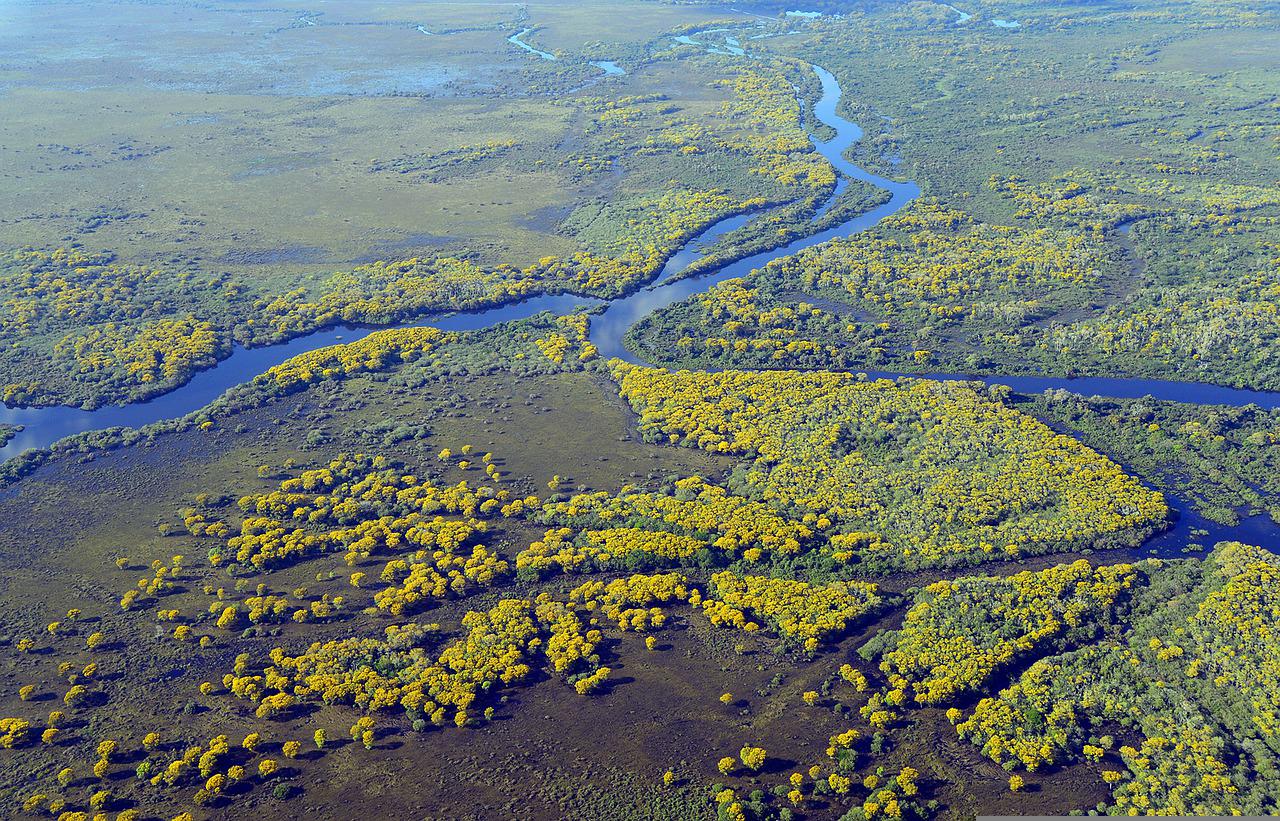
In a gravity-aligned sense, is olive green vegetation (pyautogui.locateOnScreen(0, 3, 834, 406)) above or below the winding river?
above

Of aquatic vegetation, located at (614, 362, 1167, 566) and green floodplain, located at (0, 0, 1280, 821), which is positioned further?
aquatic vegetation, located at (614, 362, 1167, 566)

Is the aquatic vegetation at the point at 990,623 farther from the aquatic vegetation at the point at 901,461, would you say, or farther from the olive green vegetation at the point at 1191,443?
the olive green vegetation at the point at 1191,443

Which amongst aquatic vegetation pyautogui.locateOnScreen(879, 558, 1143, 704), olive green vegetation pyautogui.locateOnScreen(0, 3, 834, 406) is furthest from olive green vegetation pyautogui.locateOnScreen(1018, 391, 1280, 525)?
olive green vegetation pyautogui.locateOnScreen(0, 3, 834, 406)

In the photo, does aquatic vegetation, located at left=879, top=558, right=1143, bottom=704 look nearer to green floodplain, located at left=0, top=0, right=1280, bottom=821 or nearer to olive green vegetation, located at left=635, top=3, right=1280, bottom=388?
green floodplain, located at left=0, top=0, right=1280, bottom=821

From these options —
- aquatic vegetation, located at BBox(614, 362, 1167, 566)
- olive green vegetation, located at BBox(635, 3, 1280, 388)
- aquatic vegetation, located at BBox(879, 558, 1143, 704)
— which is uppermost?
olive green vegetation, located at BBox(635, 3, 1280, 388)

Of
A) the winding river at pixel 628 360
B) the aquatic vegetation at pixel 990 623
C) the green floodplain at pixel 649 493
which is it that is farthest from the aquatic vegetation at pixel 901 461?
the winding river at pixel 628 360

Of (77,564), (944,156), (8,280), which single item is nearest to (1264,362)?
(944,156)

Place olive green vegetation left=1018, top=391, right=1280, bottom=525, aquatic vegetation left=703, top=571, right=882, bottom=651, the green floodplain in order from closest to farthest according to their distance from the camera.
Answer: the green floodplain, aquatic vegetation left=703, top=571, right=882, bottom=651, olive green vegetation left=1018, top=391, right=1280, bottom=525

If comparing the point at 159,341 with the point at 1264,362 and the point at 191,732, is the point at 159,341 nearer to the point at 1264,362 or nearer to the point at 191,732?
the point at 191,732

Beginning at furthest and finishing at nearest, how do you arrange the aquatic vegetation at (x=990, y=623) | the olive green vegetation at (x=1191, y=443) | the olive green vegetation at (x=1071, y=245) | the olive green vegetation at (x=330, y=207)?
the olive green vegetation at (x=330, y=207) → the olive green vegetation at (x=1071, y=245) → the olive green vegetation at (x=1191, y=443) → the aquatic vegetation at (x=990, y=623)
